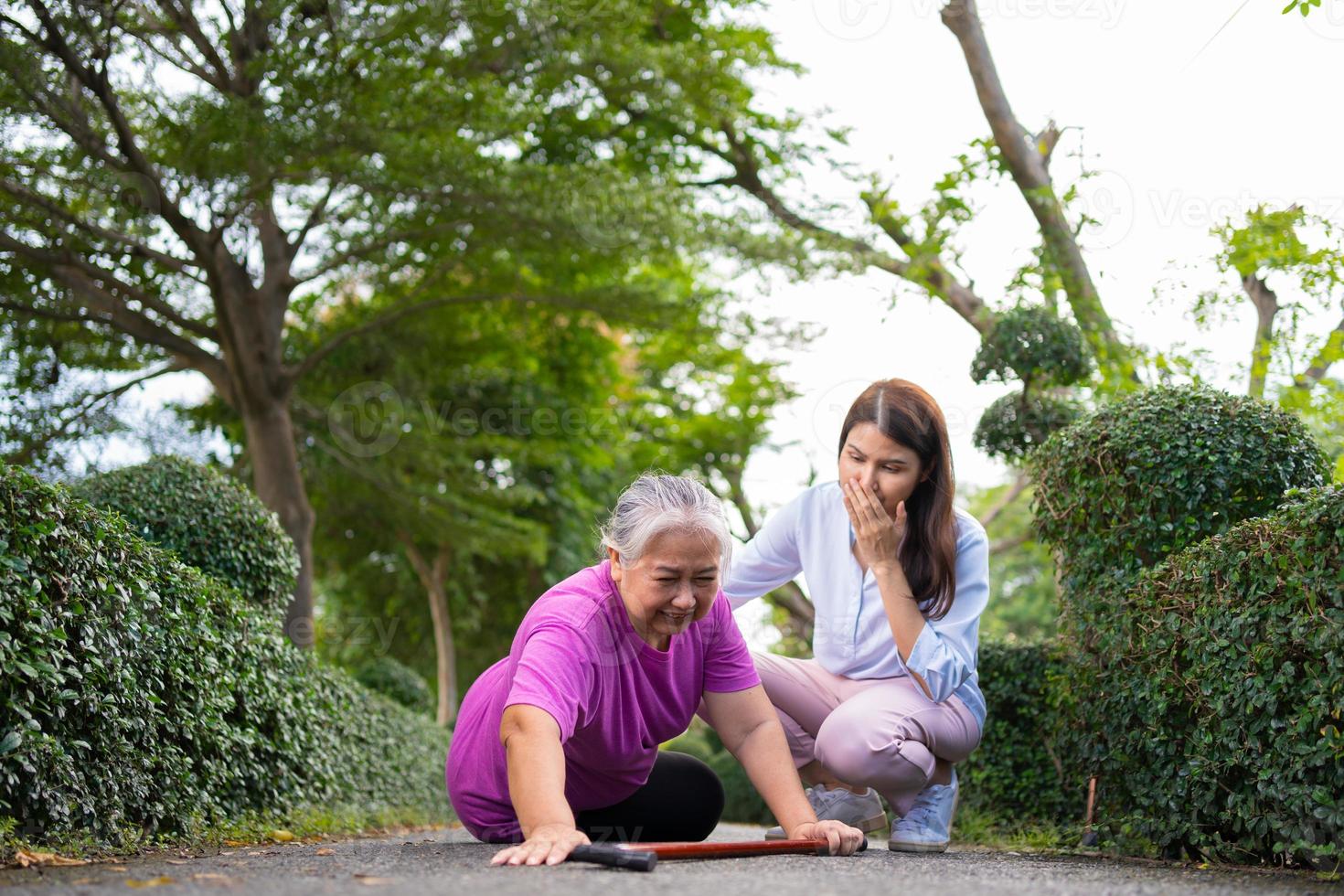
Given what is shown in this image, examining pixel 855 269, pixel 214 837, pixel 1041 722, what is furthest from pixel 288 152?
pixel 1041 722

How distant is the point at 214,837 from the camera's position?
14.0 ft

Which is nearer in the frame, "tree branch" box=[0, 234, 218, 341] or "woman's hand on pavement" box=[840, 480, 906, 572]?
"woman's hand on pavement" box=[840, 480, 906, 572]

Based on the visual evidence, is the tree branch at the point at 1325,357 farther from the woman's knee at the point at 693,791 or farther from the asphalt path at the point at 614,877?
the woman's knee at the point at 693,791

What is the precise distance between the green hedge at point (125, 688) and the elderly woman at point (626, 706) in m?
1.08

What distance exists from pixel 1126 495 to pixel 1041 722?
1.30 metres

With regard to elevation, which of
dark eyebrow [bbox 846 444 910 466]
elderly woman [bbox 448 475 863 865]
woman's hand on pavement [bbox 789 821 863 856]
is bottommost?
woman's hand on pavement [bbox 789 821 863 856]

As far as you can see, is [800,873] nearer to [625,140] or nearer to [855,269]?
[855,269]

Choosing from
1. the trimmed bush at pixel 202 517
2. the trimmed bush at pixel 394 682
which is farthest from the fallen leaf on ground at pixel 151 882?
the trimmed bush at pixel 394 682

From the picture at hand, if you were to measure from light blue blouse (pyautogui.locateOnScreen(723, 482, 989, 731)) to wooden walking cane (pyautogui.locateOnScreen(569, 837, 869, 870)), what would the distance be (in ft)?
2.47

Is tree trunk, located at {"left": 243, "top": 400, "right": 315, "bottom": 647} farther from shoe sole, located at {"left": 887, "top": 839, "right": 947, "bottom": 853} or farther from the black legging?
shoe sole, located at {"left": 887, "top": 839, "right": 947, "bottom": 853}

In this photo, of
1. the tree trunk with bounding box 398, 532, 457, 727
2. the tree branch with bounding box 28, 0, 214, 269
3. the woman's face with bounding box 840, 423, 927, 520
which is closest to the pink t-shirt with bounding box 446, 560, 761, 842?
the woman's face with bounding box 840, 423, 927, 520

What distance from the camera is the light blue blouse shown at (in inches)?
156

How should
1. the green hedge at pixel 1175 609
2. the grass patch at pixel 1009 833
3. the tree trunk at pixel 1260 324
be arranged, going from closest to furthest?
1. the green hedge at pixel 1175 609
2. the grass patch at pixel 1009 833
3. the tree trunk at pixel 1260 324

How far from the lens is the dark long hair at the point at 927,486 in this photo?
3.96m
